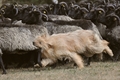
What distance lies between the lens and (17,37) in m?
16.0

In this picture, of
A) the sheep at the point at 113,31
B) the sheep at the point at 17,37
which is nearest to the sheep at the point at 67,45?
the sheep at the point at 17,37

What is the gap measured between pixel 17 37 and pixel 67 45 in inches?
83.5

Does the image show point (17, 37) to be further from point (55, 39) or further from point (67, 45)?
point (67, 45)

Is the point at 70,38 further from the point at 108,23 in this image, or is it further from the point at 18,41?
the point at 108,23

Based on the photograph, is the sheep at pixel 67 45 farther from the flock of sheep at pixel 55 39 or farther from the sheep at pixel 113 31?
the sheep at pixel 113 31

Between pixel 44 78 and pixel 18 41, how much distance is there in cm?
379

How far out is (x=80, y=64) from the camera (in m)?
14.9

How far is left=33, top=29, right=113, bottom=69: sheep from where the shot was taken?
14703 millimetres

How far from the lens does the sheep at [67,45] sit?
1470 centimetres

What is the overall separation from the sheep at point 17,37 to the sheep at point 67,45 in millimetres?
1176

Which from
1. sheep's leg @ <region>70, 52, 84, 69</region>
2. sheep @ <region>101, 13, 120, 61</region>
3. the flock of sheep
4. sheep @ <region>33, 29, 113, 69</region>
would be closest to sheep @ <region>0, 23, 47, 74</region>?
the flock of sheep

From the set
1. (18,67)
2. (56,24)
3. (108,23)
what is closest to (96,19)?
(108,23)

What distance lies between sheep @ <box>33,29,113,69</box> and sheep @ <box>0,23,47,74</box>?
1.18 metres

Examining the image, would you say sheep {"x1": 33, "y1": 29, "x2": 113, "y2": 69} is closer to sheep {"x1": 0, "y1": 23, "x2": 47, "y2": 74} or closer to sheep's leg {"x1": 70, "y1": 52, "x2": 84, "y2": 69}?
sheep's leg {"x1": 70, "y1": 52, "x2": 84, "y2": 69}
